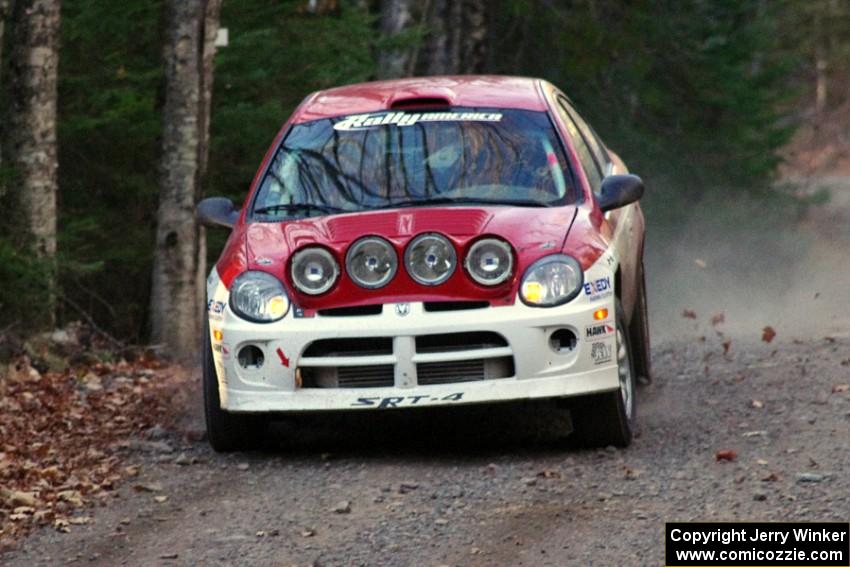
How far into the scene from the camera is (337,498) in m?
7.89

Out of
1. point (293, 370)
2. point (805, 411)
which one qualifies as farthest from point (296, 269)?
point (805, 411)

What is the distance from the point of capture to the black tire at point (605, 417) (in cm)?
860

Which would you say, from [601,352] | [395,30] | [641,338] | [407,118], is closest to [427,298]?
[601,352]

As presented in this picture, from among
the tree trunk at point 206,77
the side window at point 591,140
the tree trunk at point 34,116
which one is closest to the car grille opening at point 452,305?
the side window at point 591,140

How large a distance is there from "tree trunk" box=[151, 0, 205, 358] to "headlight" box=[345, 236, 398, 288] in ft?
20.2

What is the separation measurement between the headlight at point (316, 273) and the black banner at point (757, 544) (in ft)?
7.52

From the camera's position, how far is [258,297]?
8.55 metres

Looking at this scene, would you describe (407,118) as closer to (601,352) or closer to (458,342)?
(458,342)

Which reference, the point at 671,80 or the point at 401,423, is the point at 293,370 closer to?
the point at 401,423

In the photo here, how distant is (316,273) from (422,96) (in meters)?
1.65

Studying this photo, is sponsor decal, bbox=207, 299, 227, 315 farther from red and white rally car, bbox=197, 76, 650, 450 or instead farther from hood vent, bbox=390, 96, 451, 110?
hood vent, bbox=390, 96, 451, 110

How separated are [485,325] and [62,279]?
28.0 ft

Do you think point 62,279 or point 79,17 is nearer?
point 79,17

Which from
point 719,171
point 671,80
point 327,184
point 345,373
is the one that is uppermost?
point 327,184
